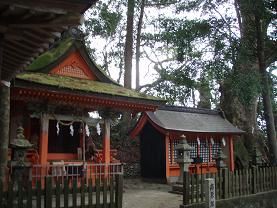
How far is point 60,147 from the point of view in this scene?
14.6m

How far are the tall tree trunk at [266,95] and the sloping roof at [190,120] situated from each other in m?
5.08

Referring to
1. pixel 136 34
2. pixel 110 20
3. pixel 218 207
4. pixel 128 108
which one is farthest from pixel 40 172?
pixel 136 34

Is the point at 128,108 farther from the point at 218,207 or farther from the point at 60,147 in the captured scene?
the point at 218,207

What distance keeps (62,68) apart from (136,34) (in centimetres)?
1500

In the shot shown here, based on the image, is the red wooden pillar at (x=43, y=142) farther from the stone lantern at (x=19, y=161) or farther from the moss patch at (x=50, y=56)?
the moss patch at (x=50, y=56)

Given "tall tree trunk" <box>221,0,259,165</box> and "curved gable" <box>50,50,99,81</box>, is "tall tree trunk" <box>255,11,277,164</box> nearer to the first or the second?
"tall tree trunk" <box>221,0,259,165</box>

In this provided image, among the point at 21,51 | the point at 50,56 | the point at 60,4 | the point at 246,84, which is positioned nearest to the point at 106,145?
the point at 50,56

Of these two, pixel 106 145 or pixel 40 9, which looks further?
pixel 106 145

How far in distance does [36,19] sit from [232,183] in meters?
8.66

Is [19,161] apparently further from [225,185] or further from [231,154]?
[231,154]

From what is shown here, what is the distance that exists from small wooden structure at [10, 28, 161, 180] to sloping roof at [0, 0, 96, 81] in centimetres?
532

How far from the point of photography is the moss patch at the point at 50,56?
13180 millimetres

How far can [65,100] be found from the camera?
12.2m

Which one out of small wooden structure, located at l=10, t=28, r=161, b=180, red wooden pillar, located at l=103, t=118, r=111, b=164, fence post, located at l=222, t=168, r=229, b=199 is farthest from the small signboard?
red wooden pillar, located at l=103, t=118, r=111, b=164
